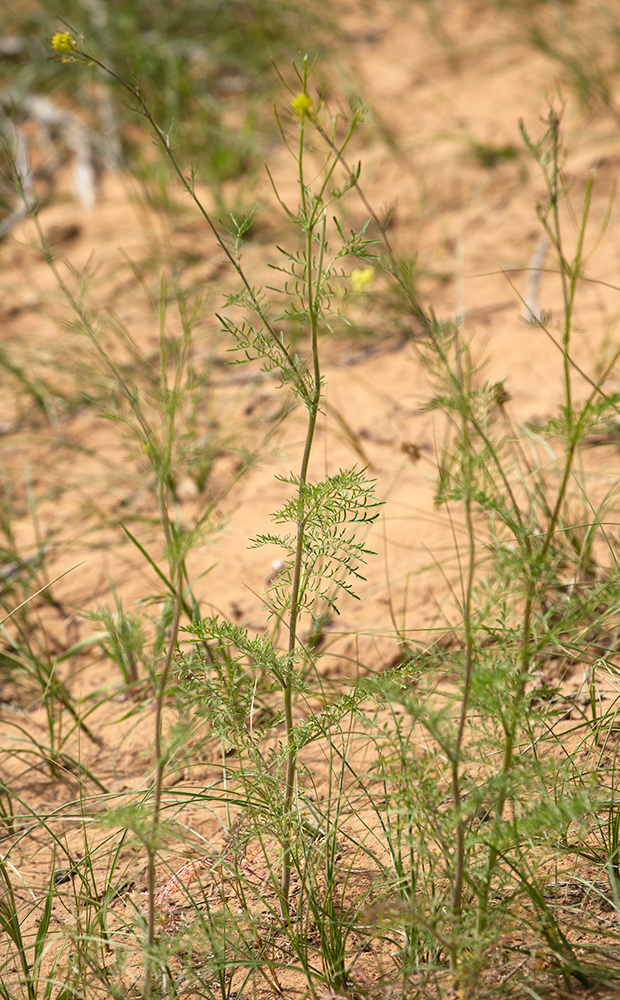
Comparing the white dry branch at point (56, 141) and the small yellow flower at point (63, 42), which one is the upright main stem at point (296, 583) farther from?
the white dry branch at point (56, 141)

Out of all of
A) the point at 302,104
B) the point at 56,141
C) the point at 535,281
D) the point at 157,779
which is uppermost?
the point at 56,141

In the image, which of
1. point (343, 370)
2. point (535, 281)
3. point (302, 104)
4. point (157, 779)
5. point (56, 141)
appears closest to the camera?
point (302, 104)

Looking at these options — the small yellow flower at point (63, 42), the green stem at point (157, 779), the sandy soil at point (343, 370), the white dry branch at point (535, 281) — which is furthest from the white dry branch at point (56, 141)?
the green stem at point (157, 779)

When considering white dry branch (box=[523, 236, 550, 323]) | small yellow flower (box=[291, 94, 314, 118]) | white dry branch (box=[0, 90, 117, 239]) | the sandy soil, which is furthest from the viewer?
white dry branch (box=[0, 90, 117, 239])

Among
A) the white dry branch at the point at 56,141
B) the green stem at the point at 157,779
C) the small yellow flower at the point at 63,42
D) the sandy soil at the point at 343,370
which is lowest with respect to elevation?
the green stem at the point at 157,779

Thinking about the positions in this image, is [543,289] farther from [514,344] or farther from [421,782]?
[421,782]

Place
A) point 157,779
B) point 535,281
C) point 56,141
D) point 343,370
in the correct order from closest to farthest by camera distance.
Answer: point 157,779
point 535,281
point 343,370
point 56,141

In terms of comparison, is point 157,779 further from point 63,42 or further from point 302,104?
point 63,42

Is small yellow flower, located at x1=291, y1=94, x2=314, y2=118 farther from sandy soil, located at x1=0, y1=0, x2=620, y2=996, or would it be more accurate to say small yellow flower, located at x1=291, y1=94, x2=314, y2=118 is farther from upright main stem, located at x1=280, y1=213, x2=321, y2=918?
sandy soil, located at x1=0, y1=0, x2=620, y2=996

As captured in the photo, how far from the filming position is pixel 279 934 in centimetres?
162

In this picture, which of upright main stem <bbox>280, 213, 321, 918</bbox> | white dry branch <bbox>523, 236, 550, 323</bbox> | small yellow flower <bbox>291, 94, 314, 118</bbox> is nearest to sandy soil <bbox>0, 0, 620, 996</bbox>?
white dry branch <bbox>523, 236, 550, 323</bbox>

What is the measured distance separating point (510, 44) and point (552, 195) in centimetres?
427

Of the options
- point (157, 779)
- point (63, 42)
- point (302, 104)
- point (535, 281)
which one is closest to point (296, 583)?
point (157, 779)

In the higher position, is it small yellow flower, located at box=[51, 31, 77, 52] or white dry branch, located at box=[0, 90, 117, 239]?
white dry branch, located at box=[0, 90, 117, 239]
